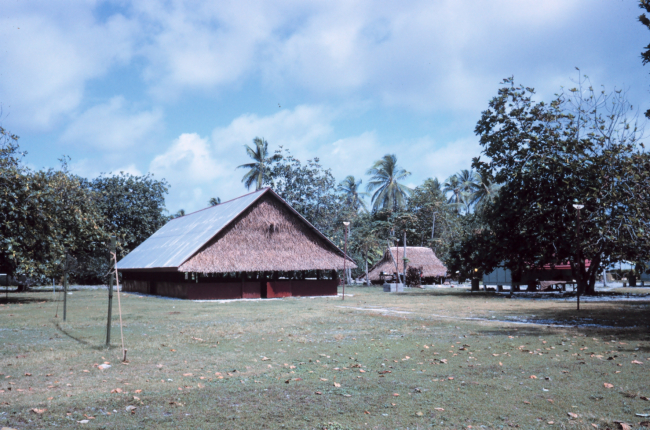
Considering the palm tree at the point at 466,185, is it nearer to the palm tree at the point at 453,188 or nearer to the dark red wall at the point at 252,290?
the palm tree at the point at 453,188

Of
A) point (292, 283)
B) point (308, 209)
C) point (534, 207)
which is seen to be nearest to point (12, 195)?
point (292, 283)

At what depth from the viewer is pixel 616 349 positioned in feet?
31.8

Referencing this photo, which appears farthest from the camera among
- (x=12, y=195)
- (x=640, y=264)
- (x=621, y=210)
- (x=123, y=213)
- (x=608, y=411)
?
(x=123, y=213)

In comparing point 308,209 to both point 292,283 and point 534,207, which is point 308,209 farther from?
point 534,207

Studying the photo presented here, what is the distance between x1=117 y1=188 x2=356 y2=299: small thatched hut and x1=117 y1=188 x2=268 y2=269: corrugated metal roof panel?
0.10 meters

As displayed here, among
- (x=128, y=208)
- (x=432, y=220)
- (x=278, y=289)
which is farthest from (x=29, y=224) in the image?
(x=432, y=220)

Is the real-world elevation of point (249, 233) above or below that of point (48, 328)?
above

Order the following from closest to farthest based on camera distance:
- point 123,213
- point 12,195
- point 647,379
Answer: point 647,379, point 12,195, point 123,213

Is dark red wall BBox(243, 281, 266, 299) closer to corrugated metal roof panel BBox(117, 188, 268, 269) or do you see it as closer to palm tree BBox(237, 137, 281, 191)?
corrugated metal roof panel BBox(117, 188, 268, 269)

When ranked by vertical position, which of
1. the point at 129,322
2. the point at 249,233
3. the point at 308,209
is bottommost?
the point at 129,322

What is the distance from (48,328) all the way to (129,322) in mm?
2255

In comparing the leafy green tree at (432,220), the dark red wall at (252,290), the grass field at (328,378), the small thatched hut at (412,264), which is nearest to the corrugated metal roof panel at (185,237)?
the dark red wall at (252,290)

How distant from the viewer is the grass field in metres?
5.35

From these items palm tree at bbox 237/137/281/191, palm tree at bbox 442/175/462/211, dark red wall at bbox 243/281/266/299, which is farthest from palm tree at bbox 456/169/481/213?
dark red wall at bbox 243/281/266/299
